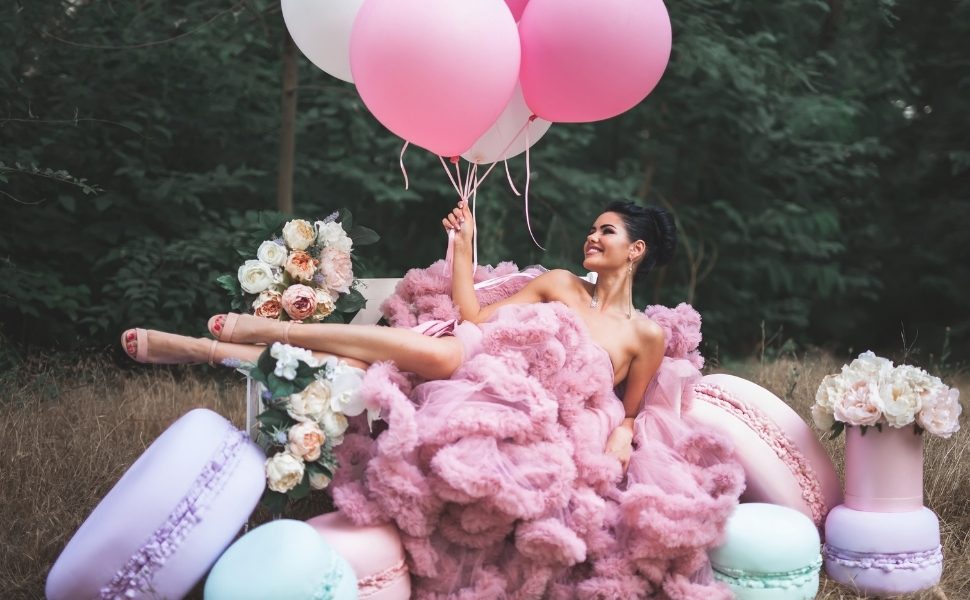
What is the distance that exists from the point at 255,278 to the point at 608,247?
1.20 metres

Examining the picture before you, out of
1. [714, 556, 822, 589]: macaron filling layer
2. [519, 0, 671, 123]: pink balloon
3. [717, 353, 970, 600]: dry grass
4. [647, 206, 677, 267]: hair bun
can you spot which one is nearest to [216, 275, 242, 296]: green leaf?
[519, 0, 671, 123]: pink balloon

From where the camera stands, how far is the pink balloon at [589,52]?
8.64 feet

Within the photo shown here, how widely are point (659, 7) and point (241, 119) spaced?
3.74 meters

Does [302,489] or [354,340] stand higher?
[354,340]

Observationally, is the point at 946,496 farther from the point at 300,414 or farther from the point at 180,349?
the point at 180,349

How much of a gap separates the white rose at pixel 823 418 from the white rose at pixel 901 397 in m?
0.20

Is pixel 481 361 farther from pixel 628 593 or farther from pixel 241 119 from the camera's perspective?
pixel 241 119

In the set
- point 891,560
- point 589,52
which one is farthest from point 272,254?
point 891,560

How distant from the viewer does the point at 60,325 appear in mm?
4961

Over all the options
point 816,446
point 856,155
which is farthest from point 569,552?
point 856,155

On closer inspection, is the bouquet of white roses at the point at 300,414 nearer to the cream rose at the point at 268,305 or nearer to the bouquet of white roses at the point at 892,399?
the cream rose at the point at 268,305

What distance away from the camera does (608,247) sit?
2.94m

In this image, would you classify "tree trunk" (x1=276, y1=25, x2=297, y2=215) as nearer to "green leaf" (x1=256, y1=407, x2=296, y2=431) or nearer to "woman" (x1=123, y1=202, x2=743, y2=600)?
"woman" (x1=123, y1=202, x2=743, y2=600)

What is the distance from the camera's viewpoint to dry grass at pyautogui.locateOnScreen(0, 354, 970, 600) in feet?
8.68
